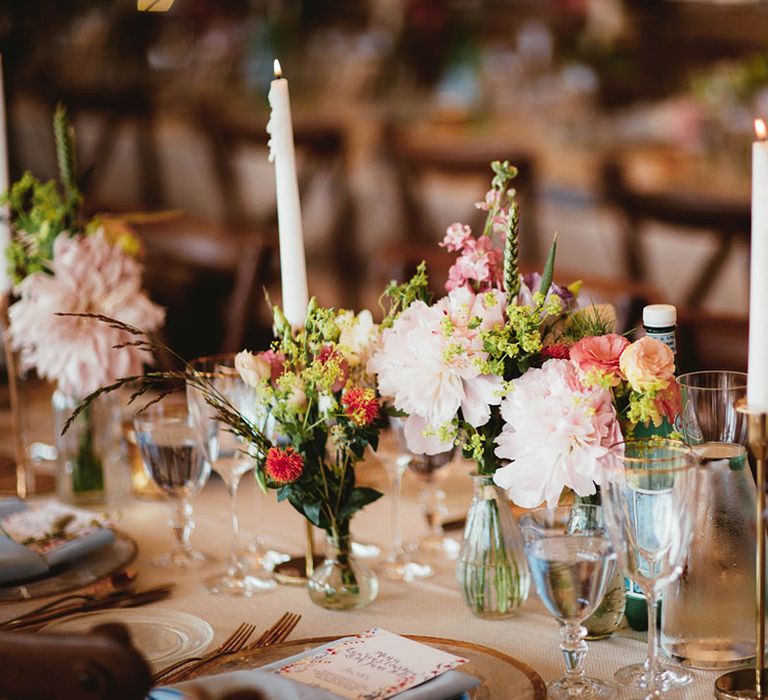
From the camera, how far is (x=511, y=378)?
1135mm

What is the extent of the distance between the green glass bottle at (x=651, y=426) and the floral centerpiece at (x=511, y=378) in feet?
0.16

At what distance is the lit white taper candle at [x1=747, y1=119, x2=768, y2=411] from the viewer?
0.93 m

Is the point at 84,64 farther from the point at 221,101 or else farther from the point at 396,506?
the point at 396,506

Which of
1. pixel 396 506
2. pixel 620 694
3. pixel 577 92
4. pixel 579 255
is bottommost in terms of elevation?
pixel 620 694

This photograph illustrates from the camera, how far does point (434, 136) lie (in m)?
5.04

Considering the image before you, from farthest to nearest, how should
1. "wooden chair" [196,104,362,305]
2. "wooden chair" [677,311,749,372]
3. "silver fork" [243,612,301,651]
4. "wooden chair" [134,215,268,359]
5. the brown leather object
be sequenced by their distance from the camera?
"wooden chair" [196,104,362,305]
"wooden chair" [134,215,268,359]
"wooden chair" [677,311,749,372]
"silver fork" [243,612,301,651]
the brown leather object

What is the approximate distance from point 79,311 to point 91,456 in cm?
20

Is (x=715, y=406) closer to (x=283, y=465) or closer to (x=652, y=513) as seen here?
(x=652, y=513)

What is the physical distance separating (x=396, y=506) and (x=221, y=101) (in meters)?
4.47

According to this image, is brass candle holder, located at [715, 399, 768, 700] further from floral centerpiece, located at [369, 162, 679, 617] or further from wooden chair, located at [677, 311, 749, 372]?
wooden chair, located at [677, 311, 749, 372]

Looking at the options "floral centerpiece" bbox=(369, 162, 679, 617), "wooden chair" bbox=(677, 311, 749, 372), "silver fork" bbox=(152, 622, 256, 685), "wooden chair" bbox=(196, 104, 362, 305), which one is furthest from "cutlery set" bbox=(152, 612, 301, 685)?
"wooden chair" bbox=(196, 104, 362, 305)

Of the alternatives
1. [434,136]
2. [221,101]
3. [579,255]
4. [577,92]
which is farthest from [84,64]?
[579,255]

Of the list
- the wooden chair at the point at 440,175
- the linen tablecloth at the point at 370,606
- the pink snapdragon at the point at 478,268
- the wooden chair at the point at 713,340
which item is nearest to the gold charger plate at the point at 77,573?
the linen tablecloth at the point at 370,606

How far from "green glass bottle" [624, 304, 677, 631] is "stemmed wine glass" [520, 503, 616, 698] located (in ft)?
0.37
